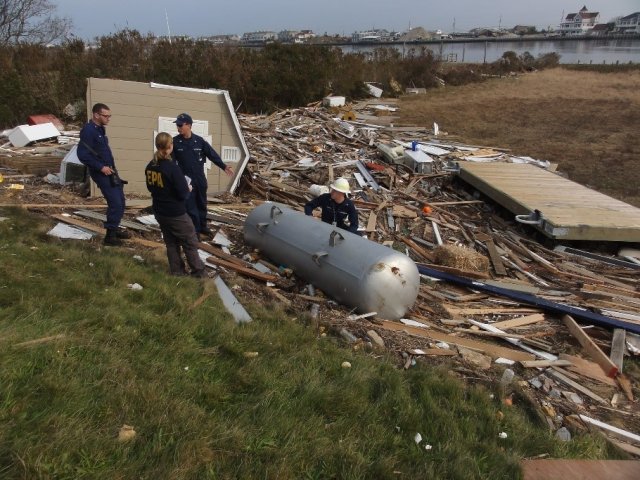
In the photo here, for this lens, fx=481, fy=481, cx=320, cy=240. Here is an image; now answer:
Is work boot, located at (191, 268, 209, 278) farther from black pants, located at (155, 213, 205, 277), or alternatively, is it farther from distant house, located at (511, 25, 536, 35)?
distant house, located at (511, 25, 536, 35)

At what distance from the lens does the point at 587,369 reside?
523cm

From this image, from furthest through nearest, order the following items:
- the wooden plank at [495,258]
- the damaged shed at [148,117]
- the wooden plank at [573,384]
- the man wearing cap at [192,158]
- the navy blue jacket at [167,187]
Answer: the damaged shed at [148,117]
the wooden plank at [495,258]
the man wearing cap at [192,158]
the navy blue jacket at [167,187]
the wooden plank at [573,384]

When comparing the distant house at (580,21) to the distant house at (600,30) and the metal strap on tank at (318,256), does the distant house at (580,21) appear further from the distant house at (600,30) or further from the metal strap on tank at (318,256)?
the metal strap on tank at (318,256)

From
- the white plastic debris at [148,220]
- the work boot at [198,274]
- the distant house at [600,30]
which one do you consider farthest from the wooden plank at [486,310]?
the distant house at [600,30]

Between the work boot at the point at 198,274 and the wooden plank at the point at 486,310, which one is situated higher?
the work boot at the point at 198,274

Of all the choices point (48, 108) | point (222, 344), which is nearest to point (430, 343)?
point (222, 344)

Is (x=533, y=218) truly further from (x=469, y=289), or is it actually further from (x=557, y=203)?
(x=469, y=289)

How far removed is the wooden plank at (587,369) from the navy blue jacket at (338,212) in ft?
9.77

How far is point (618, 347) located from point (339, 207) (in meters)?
3.83

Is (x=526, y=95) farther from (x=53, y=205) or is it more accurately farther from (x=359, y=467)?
(x=359, y=467)

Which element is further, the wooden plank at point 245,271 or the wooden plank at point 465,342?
the wooden plank at point 245,271

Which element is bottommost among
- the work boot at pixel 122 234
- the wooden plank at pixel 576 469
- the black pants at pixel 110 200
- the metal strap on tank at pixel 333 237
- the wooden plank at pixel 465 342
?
the wooden plank at pixel 465 342

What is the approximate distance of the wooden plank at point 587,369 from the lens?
5.12 m

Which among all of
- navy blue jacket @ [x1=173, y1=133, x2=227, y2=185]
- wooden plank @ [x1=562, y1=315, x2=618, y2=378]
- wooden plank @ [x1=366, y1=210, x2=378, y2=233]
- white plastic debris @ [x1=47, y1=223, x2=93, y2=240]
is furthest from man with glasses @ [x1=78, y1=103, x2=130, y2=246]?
wooden plank @ [x1=562, y1=315, x2=618, y2=378]
